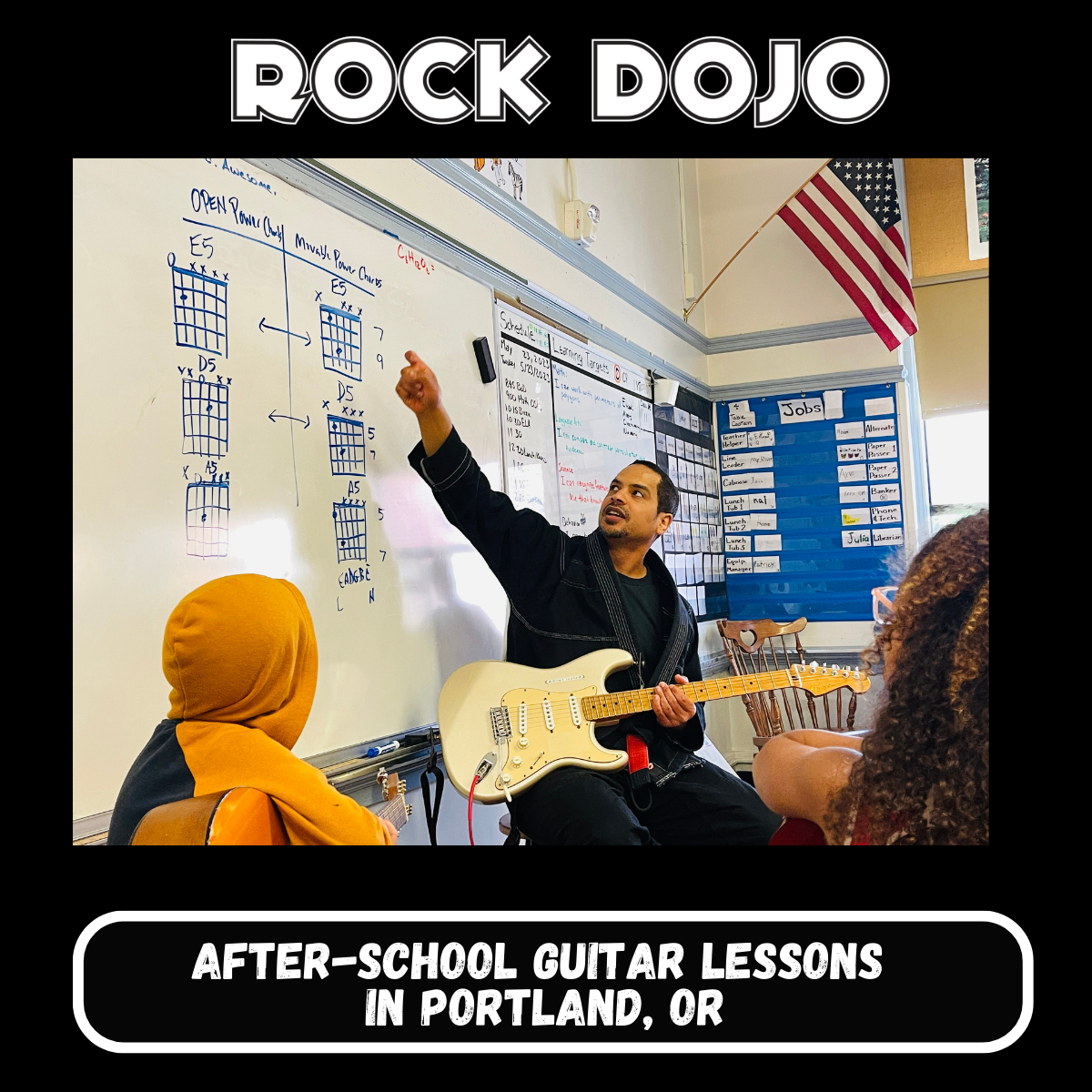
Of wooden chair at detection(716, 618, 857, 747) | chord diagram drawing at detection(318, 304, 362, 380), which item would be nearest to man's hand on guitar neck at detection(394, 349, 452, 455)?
chord diagram drawing at detection(318, 304, 362, 380)

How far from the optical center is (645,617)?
2619 mm

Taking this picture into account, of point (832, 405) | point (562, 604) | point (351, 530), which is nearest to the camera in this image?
point (351, 530)

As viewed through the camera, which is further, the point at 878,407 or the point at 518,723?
the point at 878,407

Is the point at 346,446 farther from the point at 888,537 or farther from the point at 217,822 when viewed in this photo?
the point at 888,537

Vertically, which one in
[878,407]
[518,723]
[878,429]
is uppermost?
[878,407]

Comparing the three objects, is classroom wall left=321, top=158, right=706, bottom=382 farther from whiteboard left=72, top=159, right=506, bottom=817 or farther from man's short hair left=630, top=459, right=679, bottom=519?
man's short hair left=630, top=459, right=679, bottom=519

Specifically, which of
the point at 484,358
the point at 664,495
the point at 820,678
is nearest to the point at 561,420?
the point at 484,358

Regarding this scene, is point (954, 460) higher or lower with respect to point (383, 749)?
higher

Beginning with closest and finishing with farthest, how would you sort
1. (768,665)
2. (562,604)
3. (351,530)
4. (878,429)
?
(351,530) < (562,604) < (768,665) < (878,429)

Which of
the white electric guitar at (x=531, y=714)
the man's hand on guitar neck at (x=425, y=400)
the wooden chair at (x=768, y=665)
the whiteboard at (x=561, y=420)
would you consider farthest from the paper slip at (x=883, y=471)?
the man's hand on guitar neck at (x=425, y=400)

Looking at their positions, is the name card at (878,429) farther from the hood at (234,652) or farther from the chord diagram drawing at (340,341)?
the hood at (234,652)

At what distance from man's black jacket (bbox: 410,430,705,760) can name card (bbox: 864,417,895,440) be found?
10.5 feet

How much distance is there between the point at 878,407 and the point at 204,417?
4455 mm

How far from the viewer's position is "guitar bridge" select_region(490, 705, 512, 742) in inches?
87.8
